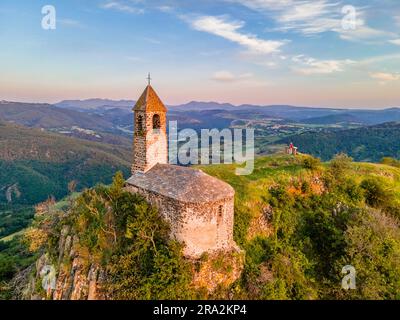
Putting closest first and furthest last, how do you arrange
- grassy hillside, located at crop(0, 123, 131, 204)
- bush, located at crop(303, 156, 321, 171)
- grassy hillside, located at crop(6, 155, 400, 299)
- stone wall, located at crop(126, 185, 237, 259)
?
stone wall, located at crop(126, 185, 237, 259) < grassy hillside, located at crop(6, 155, 400, 299) < bush, located at crop(303, 156, 321, 171) < grassy hillside, located at crop(0, 123, 131, 204)

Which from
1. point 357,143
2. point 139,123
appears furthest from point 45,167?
point 357,143

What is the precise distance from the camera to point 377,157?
434 ft

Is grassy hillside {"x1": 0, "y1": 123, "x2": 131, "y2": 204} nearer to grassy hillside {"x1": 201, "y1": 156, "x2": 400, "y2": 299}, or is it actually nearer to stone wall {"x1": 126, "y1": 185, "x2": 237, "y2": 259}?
grassy hillside {"x1": 201, "y1": 156, "x2": 400, "y2": 299}

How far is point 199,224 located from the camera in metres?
17.7

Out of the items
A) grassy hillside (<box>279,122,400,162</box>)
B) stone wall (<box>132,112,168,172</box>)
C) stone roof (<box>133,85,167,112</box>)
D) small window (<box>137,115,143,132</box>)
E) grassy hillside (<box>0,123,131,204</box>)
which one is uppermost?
stone roof (<box>133,85,167,112</box>)

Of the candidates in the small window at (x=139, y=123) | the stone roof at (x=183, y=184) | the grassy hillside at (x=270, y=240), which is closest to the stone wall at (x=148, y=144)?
the small window at (x=139, y=123)

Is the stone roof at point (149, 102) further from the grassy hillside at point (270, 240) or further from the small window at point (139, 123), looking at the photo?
the grassy hillside at point (270, 240)

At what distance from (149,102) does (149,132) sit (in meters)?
2.16

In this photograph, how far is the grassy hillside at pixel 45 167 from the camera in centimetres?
13612

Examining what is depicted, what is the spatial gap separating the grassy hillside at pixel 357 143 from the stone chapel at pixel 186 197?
131565 mm

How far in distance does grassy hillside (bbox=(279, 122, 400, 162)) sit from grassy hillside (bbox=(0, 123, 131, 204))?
314 ft

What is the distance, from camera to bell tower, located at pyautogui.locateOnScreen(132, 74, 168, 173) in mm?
22016

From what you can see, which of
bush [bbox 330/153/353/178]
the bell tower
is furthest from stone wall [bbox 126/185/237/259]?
bush [bbox 330/153/353/178]

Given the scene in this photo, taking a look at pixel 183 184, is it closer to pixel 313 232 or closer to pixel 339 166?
pixel 313 232
